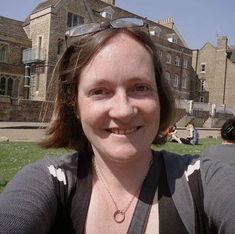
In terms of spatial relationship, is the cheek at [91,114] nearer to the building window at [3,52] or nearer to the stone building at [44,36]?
the stone building at [44,36]

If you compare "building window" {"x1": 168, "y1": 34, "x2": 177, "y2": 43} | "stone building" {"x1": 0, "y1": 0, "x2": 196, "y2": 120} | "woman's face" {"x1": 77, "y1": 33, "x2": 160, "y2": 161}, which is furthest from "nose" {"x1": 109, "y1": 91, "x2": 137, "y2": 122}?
"building window" {"x1": 168, "y1": 34, "x2": 177, "y2": 43}

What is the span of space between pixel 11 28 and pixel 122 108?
125ft

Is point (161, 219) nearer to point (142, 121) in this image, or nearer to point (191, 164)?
point (191, 164)

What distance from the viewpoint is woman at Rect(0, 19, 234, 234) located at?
64.6 inches

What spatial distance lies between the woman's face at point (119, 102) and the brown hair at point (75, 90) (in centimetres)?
8

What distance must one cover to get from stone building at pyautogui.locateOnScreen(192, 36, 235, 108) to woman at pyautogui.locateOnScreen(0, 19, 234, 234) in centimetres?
5411

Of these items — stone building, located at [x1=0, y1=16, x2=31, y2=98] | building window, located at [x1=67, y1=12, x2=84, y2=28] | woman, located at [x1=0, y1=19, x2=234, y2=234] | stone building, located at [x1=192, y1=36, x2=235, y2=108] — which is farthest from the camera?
stone building, located at [x1=192, y1=36, x2=235, y2=108]

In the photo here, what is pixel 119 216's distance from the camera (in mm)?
1754

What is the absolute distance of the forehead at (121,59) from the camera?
A: 184cm

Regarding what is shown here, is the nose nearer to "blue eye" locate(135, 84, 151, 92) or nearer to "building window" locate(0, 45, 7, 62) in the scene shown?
"blue eye" locate(135, 84, 151, 92)

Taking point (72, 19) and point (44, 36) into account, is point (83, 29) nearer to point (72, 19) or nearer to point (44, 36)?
point (44, 36)

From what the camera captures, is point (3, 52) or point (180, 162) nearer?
point (180, 162)

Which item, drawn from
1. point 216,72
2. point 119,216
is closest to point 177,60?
point 216,72

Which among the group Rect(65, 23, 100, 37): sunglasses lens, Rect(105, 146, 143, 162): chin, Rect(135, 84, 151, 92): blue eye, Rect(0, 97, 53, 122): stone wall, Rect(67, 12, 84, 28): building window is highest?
Rect(67, 12, 84, 28): building window
